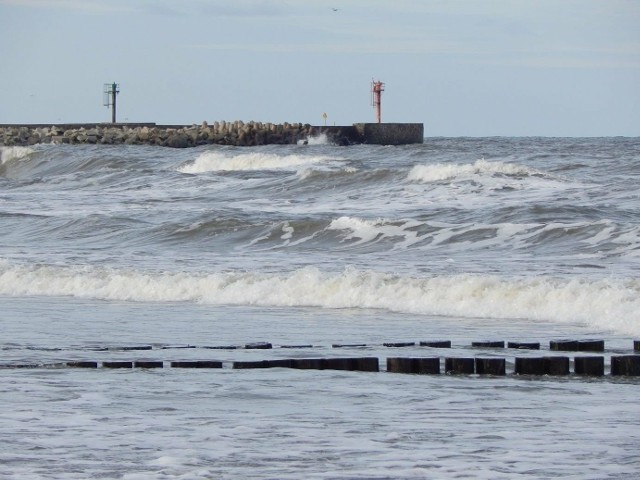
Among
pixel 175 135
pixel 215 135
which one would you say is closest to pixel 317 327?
pixel 175 135

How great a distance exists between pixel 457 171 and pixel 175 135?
29.4m

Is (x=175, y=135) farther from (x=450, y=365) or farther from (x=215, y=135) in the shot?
(x=450, y=365)

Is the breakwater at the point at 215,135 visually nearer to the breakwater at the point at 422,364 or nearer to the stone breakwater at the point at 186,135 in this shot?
the stone breakwater at the point at 186,135

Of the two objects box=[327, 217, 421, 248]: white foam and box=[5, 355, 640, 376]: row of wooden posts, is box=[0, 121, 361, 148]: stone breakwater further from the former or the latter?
box=[5, 355, 640, 376]: row of wooden posts

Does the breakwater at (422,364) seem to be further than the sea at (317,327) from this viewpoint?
Yes

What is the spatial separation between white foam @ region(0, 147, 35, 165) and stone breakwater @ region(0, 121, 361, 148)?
5.30 metres

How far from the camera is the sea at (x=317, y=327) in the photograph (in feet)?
18.7

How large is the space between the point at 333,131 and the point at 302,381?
5851cm

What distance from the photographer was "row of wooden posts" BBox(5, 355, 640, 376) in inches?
314

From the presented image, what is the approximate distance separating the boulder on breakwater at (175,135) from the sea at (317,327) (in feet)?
104

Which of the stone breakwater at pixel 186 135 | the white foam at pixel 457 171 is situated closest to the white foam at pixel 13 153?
the stone breakwater at pixel 186 135

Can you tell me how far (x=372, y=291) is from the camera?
1353 cm

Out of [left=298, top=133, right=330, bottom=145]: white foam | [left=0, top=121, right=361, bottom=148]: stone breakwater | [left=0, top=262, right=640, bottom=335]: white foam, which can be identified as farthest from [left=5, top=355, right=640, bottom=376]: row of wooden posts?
[left=298, top=133, right=330, bottom=145]: white foam

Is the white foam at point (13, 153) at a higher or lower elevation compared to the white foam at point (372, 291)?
higher
